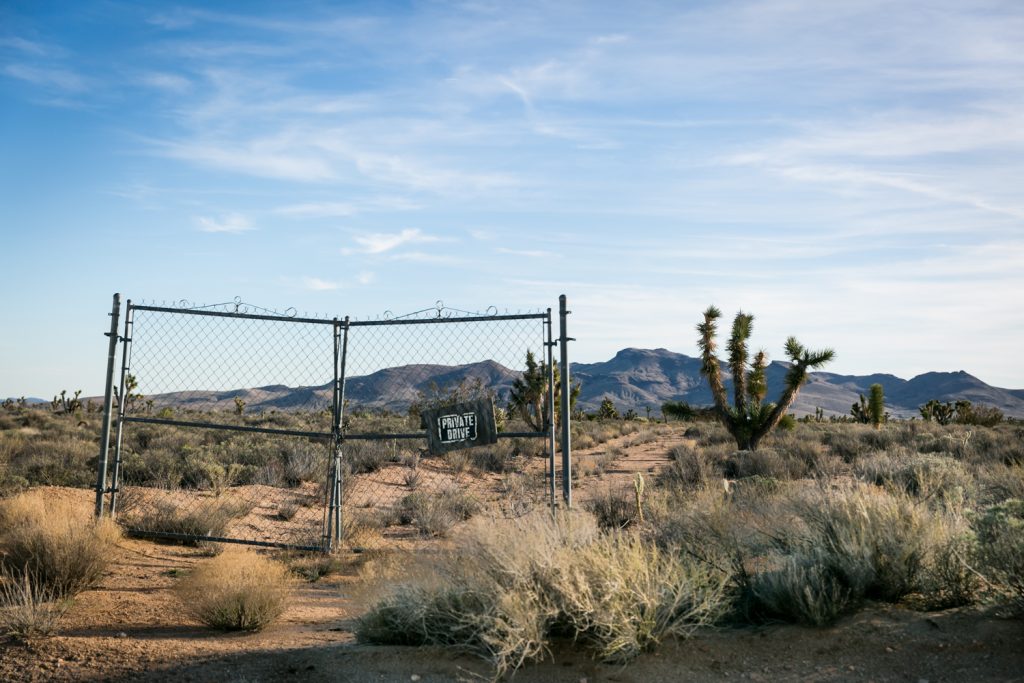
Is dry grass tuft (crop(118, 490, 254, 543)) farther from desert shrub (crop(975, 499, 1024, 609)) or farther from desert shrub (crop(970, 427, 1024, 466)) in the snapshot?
desert shrub (crop(970, 427, 1024, 466))

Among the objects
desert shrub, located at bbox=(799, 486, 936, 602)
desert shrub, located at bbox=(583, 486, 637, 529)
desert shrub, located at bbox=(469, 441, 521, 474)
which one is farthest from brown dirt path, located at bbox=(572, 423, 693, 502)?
desert shrub, located at bbox=(799, 486, 936, 602)

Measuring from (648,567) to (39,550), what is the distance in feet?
21.4

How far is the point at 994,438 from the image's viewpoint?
25.1 meters

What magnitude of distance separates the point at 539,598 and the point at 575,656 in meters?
0.51

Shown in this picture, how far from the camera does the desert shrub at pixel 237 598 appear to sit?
303 inches

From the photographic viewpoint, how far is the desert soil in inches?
240

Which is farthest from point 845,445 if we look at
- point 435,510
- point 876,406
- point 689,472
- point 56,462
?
point 56,462

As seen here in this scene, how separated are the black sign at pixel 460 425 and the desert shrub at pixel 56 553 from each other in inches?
157

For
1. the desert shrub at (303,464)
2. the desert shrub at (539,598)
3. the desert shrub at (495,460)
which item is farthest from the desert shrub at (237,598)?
the desert shrub at (495,460)

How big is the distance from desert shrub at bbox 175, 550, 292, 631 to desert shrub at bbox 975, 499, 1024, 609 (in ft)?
20.1

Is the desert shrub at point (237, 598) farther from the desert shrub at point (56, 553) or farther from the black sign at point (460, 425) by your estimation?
the black sign at point (460, 425)

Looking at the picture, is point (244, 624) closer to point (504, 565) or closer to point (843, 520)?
point (504, 565)

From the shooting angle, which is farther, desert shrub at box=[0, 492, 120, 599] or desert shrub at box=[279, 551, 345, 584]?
desert shrub at box=[279, 551, 345, 584]

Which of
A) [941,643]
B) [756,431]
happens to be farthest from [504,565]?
[756,431]
